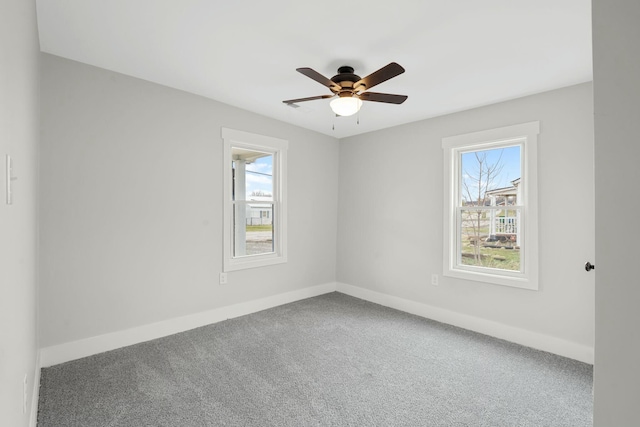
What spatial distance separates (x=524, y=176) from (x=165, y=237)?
372cm

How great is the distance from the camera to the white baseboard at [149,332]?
2.55 m

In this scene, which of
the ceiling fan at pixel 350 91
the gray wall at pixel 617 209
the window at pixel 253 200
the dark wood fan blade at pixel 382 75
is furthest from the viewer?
the window at pixel 253 200

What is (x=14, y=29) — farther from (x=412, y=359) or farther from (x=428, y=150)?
(x=428, y=150)

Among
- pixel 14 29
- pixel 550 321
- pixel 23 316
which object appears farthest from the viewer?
pixel 550 321

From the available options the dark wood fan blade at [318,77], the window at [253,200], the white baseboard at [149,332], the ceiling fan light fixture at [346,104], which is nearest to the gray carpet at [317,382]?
the white baseboard at [149,332]

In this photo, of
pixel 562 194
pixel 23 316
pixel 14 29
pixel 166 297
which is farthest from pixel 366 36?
pixel 166 297

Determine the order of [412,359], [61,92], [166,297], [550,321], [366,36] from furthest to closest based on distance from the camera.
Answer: [166,297] → [550,321] → [412,359] → [61,92] → [366,36]

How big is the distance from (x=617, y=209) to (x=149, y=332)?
350cm

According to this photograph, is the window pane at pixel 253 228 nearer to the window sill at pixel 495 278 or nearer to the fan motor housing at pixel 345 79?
the fan motor housing at pixel 345 79

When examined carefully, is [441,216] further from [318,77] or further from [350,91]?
[318,77]

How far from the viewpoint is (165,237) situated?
10.3 feet

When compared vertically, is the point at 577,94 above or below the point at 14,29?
above

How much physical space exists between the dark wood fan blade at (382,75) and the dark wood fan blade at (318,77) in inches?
6.4

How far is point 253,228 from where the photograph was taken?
405 cm
